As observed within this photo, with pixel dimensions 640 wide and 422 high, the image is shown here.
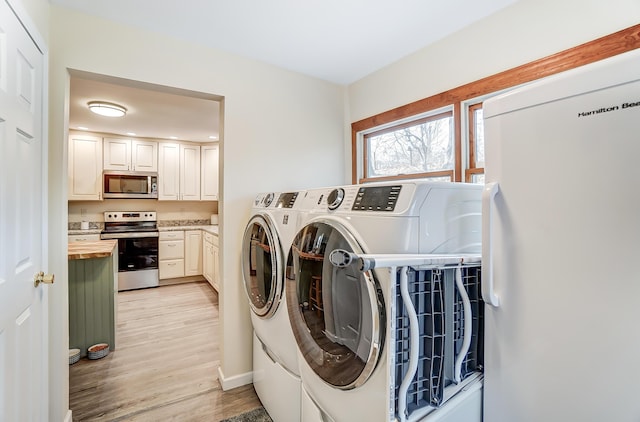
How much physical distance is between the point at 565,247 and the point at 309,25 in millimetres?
1810

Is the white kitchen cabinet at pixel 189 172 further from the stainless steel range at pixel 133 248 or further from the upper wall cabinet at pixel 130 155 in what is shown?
the stainless steel range at pixel 133 248

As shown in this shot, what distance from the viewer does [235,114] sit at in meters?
2.22

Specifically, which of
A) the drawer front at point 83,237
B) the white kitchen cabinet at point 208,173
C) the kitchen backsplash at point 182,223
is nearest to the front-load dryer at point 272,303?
the white kitchen cabinet at point 208,173

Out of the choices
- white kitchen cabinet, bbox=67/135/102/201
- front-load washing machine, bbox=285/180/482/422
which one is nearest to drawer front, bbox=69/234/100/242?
white kitchen cabinet, bbox=67/135/102/201

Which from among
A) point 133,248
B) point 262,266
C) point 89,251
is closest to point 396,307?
point 262,266

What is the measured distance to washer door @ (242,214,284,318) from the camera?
1646mm

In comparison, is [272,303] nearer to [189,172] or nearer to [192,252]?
[192,252]

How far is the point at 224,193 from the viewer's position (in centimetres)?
217

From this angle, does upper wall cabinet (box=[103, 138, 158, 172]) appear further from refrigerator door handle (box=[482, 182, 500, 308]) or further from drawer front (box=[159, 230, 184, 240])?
refrigerator door handle (box=[482, 182, 500, 308])

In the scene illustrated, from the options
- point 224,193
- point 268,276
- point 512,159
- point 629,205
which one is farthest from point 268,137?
point 629,205

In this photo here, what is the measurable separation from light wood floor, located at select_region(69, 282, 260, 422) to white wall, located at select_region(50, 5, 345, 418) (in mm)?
236

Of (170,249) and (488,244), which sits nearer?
(488,244)

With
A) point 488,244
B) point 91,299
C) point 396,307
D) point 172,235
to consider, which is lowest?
point 91,299

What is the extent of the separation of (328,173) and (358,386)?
77.0 inches
